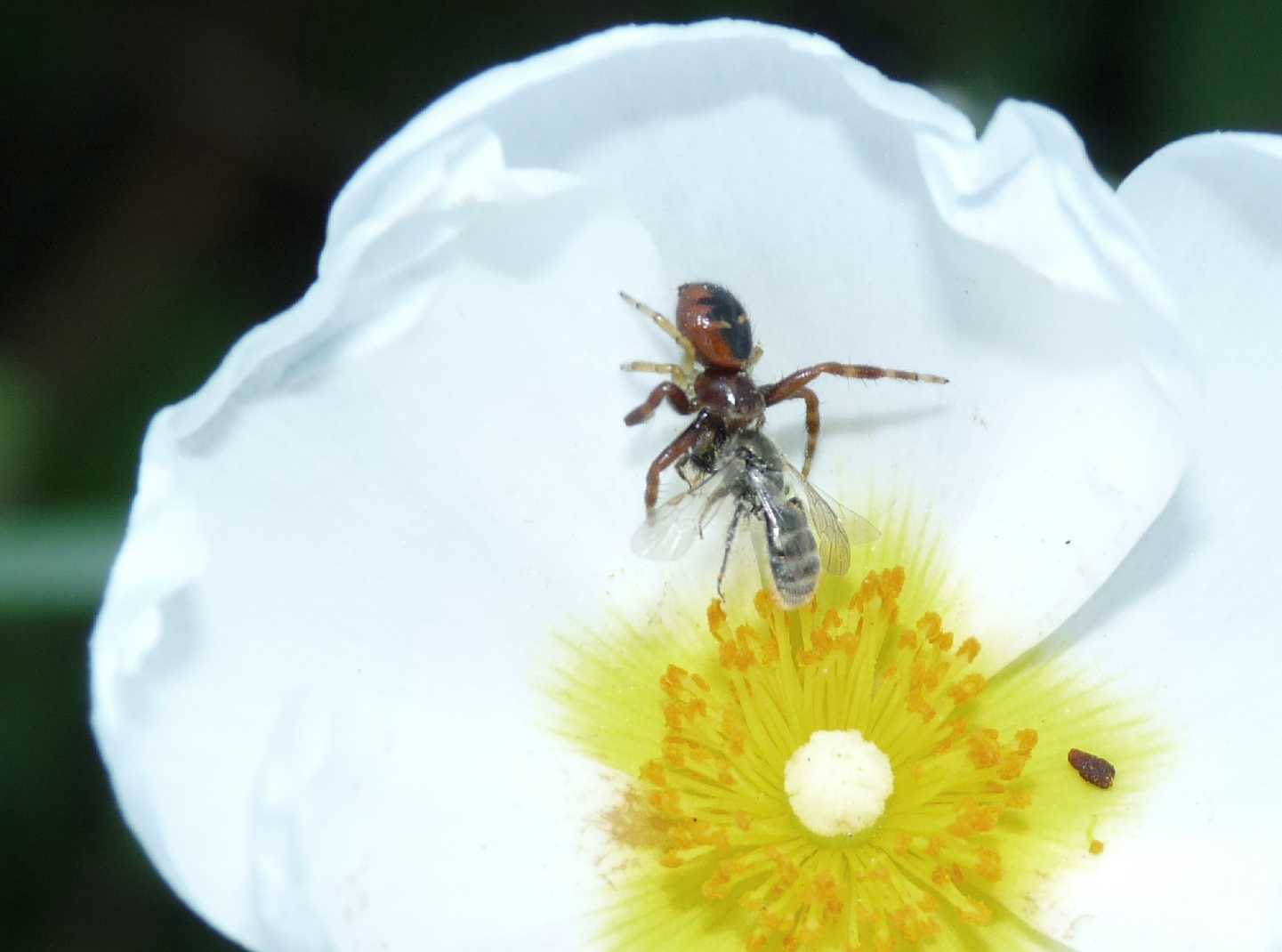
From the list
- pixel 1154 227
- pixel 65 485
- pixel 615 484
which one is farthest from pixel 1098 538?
pixel 65 485

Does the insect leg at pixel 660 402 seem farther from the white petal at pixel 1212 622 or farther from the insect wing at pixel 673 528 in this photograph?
the white petal at pixel 1212 622

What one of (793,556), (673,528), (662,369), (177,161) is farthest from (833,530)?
(177,161)

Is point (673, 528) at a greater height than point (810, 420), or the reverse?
point (810, 420)

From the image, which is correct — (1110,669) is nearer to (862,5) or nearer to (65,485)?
(862,5)

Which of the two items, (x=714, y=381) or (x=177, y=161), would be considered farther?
(x=177, y=161)

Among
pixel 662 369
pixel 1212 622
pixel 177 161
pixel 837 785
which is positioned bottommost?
pixel 837 785

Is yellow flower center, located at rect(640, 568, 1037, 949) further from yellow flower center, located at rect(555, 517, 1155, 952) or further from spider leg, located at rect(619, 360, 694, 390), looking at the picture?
spider leg, located at rect(619, 360, 694, 390)

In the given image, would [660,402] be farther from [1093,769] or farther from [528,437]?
[1093,769]
